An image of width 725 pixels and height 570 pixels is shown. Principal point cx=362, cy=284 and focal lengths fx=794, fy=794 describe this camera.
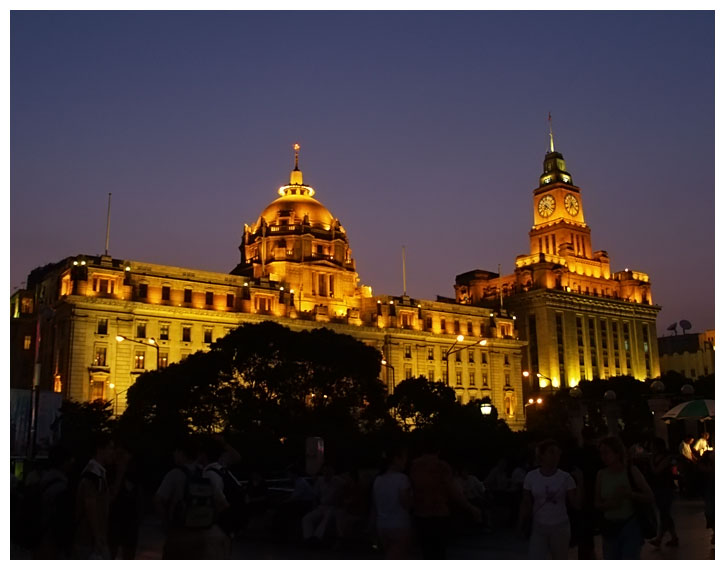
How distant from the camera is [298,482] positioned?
19.1 m

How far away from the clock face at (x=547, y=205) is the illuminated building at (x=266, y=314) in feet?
143

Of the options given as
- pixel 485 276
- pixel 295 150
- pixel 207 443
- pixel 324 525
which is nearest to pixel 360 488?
pixel 324 525

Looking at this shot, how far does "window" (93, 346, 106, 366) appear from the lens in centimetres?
7575

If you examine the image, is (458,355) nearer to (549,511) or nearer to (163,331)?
(163,331)

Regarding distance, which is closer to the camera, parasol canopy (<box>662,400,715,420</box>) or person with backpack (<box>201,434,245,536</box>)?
person with backpack (<box>201,434,245,536</box>)

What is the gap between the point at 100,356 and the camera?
76.2m

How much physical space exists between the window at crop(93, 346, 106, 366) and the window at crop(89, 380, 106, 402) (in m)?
1.74

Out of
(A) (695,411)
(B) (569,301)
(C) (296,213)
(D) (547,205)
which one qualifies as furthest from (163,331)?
(D) (547,205)

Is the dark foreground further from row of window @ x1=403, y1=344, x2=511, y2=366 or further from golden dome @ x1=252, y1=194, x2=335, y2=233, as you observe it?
golden dome @ x1=252, y1=194, x2=335, y2=233

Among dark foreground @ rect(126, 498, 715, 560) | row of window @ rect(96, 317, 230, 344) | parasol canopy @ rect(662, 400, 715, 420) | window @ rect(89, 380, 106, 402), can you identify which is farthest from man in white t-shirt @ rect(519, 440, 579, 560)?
row of window @ rect(96, 317, 230, 344)

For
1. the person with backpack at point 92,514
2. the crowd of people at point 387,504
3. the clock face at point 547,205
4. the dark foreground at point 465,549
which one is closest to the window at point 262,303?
the dark foreground at point 465,549

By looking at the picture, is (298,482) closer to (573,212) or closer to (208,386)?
(208,386)

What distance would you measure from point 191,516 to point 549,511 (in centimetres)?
498

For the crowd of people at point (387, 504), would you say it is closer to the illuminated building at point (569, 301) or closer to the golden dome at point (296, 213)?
the golden dome at point (296, 213)
